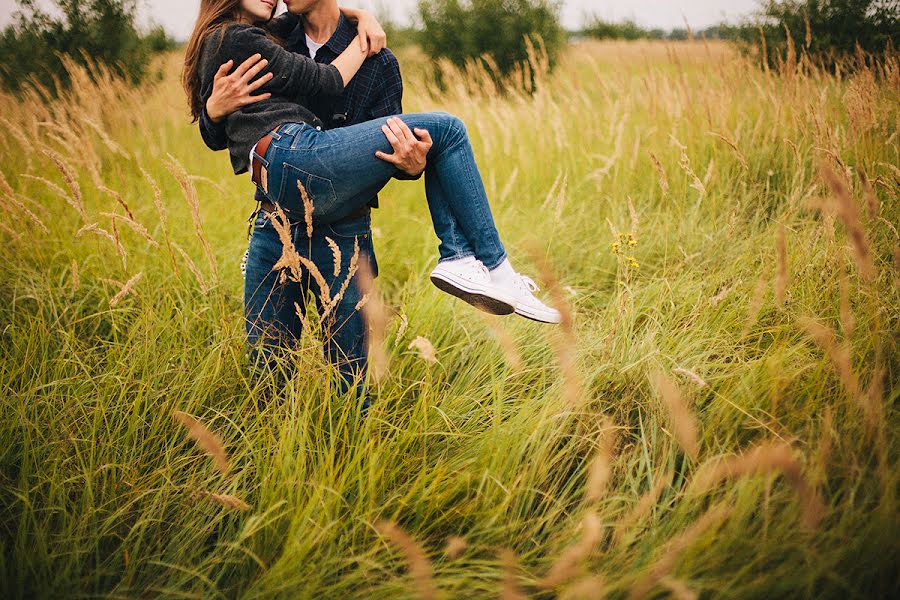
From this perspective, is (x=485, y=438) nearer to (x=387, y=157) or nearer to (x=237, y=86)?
(x=387, y=157)

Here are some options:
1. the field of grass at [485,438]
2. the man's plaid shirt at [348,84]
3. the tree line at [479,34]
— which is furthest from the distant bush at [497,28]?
the man's plaid shirt at [348,84]

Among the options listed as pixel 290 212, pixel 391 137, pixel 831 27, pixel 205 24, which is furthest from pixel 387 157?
pixel 831 27

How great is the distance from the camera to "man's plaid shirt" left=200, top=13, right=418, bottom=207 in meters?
1.55

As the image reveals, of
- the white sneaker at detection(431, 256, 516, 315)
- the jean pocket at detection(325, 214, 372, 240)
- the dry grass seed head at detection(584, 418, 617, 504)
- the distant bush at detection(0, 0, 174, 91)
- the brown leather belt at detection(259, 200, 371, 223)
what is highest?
the distant bush at detection(0, 0, 174, 91)

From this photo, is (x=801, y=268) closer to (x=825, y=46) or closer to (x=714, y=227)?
(x=714, y=227)

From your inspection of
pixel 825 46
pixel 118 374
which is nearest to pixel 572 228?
pixel 118 374

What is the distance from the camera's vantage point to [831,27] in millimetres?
4023

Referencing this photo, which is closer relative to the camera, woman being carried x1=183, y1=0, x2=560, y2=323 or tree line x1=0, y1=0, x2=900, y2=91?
woman being carried x1=183, y1=0, x2=560, y2=323

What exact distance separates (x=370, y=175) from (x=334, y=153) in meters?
0.12

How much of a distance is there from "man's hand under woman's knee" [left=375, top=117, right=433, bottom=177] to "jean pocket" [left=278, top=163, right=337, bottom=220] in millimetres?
183

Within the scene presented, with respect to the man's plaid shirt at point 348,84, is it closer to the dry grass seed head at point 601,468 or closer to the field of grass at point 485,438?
the field of grass at point 485,438

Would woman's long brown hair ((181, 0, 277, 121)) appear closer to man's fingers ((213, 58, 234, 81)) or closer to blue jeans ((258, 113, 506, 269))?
man's fingers ((213, 58, 234, 81))

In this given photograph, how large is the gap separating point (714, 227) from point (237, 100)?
2521 mm

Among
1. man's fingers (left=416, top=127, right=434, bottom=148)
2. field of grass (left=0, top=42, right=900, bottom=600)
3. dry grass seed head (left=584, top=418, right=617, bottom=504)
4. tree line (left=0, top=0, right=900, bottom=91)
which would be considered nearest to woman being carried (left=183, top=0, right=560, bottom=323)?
man's fingers (left=416, top=127, right=434, bottom=148)
